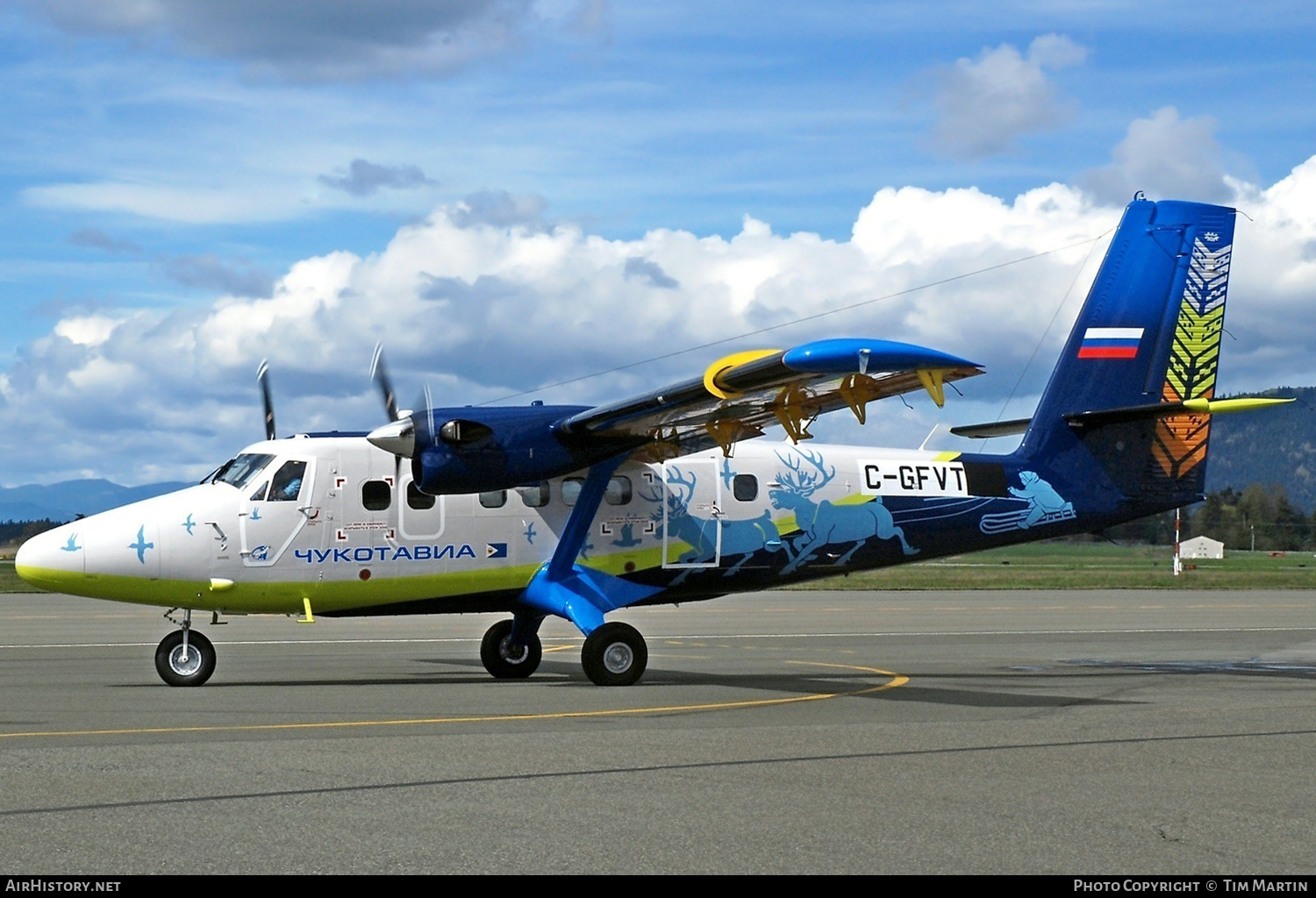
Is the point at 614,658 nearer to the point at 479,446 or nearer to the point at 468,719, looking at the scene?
the point at 479,446

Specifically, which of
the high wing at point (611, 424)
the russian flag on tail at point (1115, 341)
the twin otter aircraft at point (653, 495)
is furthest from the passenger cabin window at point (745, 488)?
the russian flag on tail at point (1115, 341)

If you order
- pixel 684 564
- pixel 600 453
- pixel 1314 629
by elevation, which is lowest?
pixel 1314 629

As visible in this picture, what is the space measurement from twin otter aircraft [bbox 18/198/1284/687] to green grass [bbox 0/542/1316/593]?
37.0 feet

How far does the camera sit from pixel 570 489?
19422 mm

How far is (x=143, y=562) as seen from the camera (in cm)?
1759

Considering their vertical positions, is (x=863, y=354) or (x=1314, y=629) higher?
(x=863, y=354)

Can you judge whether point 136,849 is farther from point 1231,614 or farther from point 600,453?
point 1231,614

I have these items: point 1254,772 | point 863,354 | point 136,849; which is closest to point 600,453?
point 863,354

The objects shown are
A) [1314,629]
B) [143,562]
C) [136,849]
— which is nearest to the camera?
[136,849]

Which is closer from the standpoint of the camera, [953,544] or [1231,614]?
[953,544]

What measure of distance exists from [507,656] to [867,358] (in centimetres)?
812

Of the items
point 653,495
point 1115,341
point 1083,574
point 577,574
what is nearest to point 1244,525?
point 1083,574
